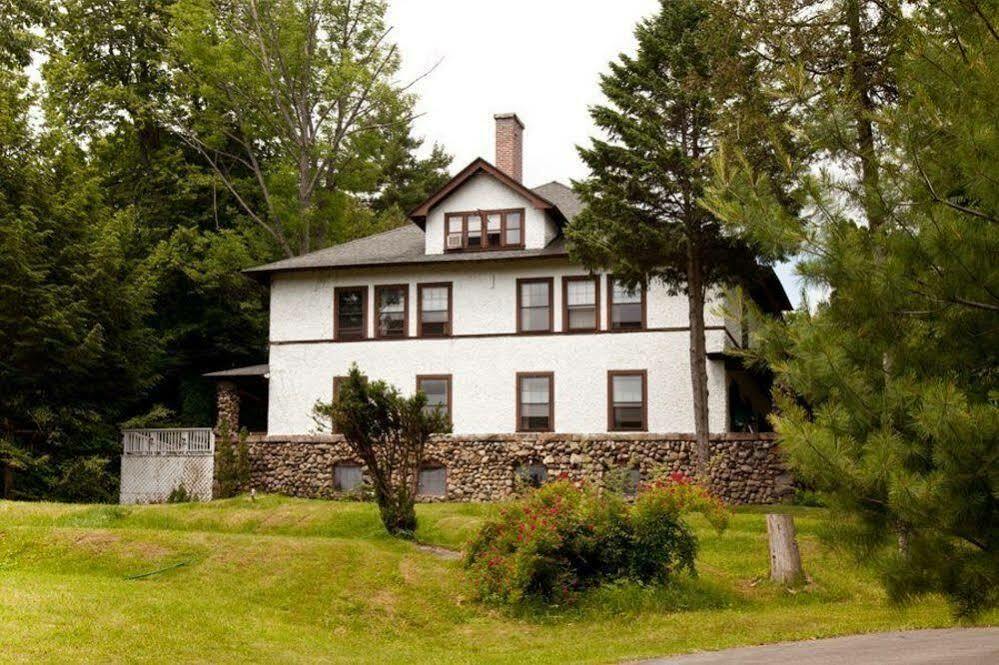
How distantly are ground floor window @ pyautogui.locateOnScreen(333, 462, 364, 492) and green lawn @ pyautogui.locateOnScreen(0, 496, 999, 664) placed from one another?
9.27m

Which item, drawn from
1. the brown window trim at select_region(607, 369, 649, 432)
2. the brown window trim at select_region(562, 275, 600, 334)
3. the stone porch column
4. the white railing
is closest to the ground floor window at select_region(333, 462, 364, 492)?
the stone porch column

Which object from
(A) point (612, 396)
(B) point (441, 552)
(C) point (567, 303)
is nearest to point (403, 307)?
(C) point (567, 303)

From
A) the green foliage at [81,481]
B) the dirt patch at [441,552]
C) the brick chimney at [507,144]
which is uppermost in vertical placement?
the brick chimney at [507,144]

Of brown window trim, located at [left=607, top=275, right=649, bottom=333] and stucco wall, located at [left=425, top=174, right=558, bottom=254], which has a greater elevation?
stucco wall, located at [left=425, top=174, right=558, bottom=254]

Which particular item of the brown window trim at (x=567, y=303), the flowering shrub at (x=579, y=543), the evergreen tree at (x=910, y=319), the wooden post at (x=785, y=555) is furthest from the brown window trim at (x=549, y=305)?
the evergreen tree at (x=910, y=319)

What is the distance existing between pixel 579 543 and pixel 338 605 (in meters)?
3.59

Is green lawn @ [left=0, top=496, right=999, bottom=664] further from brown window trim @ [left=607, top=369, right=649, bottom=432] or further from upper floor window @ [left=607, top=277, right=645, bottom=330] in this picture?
upper floor window @ [left=607, top=277, right=645, bottom=330]

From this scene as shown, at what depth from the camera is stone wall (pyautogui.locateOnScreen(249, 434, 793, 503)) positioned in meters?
26.1

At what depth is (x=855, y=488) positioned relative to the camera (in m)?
6.79

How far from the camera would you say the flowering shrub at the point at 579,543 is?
51.8ft

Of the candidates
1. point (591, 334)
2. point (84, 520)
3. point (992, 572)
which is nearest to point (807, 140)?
point (992, 572)

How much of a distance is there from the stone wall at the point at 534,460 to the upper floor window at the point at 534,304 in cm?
297

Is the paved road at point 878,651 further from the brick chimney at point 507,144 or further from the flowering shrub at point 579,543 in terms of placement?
the brick chimney at point 507,144

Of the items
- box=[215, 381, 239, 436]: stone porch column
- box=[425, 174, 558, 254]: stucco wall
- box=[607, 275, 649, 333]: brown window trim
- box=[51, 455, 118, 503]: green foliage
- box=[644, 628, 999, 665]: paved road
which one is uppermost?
box=[425, 174, 558, 254]: stucco wall
